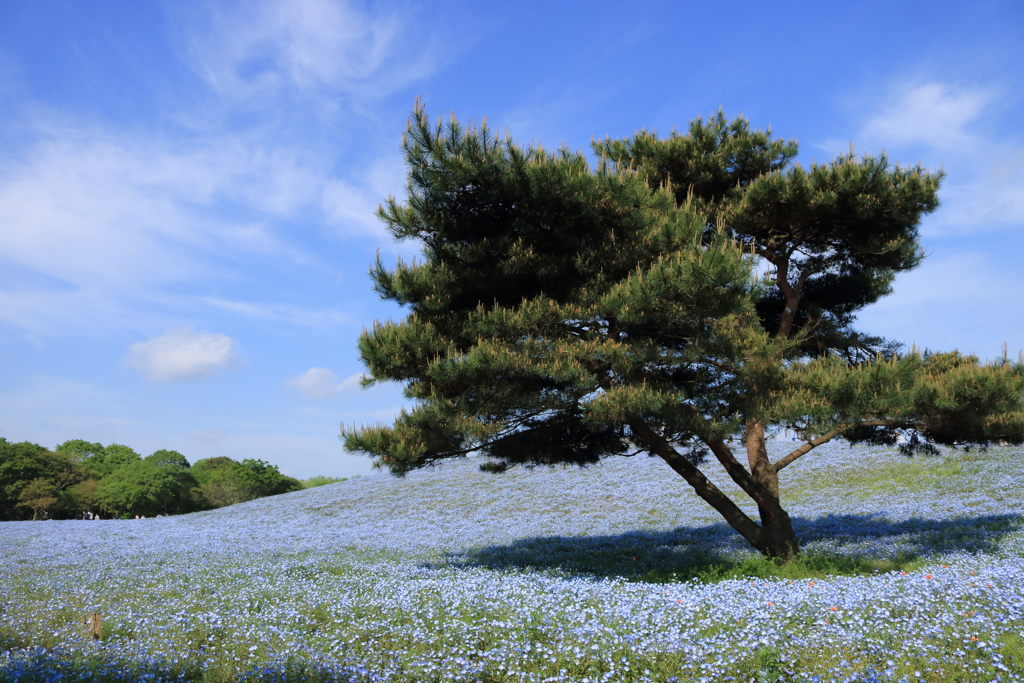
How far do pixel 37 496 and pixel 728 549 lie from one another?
48.8m

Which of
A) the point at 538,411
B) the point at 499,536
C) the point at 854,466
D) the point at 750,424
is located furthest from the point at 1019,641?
the point at 854,466

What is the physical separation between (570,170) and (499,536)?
13519 mm

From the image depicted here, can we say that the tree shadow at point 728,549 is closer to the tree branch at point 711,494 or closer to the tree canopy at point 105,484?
the tree branch at point 711,494

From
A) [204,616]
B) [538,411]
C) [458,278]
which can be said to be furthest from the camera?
[458,278]

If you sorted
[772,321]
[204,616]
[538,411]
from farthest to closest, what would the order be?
1. [772,321]
2. [538,411]
3. [204,616]

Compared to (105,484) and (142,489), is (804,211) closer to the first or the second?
(142,489)

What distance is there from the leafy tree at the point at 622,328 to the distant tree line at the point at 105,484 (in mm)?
43495

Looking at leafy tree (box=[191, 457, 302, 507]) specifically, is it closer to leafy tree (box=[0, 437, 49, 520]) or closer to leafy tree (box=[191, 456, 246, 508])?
leafy tree (box=[191, 456, 246, 508])

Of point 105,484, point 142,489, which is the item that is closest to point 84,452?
point 105,484

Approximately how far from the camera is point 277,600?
990 centimetres

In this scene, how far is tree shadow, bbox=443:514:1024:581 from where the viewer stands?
1177 centimetres

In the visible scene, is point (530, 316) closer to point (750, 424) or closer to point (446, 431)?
point (446, 431)

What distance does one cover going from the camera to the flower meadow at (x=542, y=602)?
20.5 ft

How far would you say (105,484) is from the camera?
150ft
